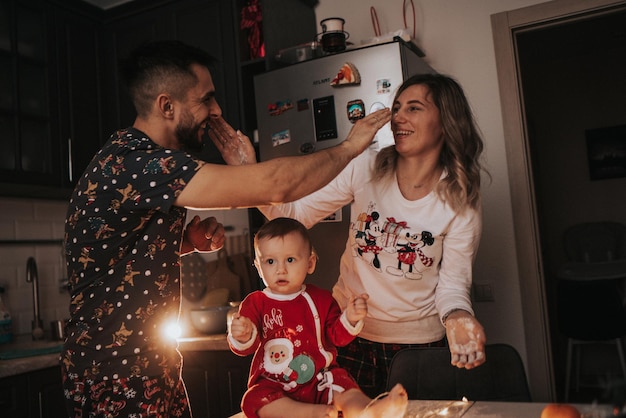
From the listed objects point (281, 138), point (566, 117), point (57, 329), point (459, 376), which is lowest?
point (459, 376)

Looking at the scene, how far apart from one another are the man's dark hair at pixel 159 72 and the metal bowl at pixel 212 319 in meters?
1.49

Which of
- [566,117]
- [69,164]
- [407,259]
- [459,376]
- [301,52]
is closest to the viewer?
[459,376]

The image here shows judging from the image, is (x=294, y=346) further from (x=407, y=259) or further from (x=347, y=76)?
(x=347, y=76)

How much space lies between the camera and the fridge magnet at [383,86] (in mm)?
2430

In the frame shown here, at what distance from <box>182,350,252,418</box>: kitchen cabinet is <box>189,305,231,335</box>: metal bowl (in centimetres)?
11

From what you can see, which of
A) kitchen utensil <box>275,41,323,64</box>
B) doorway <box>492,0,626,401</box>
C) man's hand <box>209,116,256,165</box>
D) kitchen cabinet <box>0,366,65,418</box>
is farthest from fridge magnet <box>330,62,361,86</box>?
doorway <box>492,0,626,401</box>

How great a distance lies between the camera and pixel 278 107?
269 cm

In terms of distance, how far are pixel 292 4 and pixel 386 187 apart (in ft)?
5.17

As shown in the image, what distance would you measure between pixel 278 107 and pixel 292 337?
145 centimetres

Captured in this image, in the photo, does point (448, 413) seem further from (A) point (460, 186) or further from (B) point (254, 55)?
(B) point (254, 55)

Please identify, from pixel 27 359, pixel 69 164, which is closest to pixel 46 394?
pixel 27 359

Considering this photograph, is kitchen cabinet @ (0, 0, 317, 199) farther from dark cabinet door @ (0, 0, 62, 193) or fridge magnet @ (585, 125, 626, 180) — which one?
fridge magnet @ (585, 125, 626, 180)

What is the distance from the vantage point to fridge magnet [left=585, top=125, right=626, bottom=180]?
16.7 ft

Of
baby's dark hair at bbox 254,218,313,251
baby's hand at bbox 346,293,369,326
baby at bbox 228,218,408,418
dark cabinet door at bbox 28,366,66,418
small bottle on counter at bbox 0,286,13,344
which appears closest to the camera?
baby at bbox 228,218,408,418
